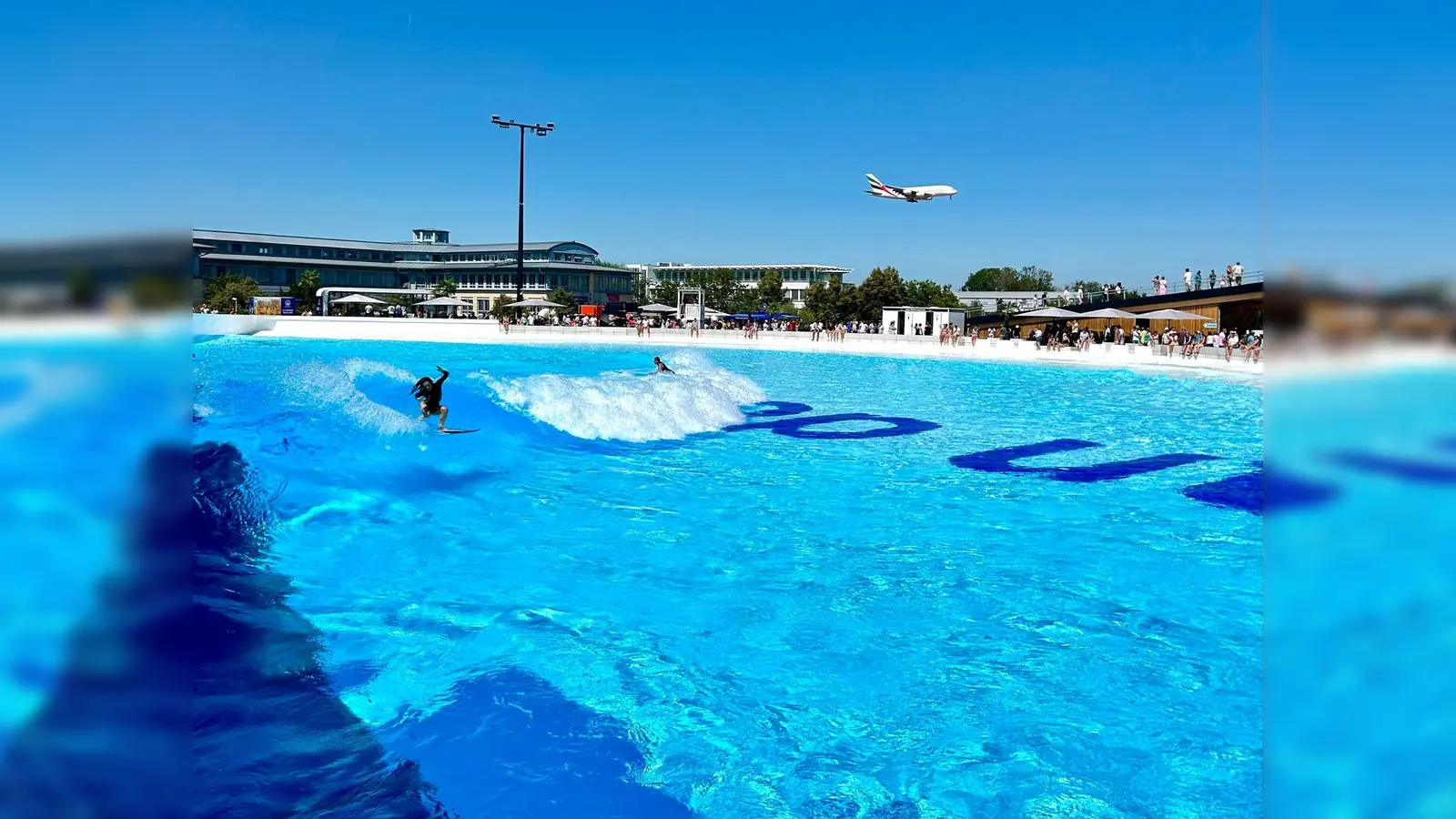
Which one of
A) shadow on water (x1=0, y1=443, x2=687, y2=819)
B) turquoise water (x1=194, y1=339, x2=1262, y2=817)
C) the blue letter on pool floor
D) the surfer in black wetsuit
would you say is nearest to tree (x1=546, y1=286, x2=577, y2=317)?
the surfer in black wetsuit

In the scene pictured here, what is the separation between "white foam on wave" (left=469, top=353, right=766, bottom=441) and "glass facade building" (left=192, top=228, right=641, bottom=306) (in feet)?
191

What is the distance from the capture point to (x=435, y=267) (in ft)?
295

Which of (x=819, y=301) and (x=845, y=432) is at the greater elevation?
(x=819, y=301)

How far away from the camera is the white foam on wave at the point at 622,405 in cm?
1755

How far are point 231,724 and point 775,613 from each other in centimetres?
403

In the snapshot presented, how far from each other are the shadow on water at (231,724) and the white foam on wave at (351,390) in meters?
5.08

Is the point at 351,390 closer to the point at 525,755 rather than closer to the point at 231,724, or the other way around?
the point at 231,724

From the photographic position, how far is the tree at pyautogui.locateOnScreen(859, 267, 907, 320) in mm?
66938
